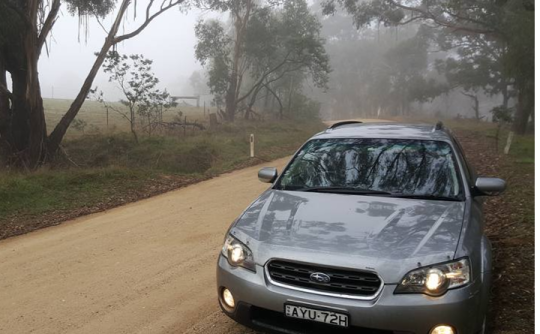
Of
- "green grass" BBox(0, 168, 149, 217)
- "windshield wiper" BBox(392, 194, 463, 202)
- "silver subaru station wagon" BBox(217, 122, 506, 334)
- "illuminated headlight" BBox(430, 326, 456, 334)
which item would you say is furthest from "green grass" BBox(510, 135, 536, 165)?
"illuminated headlight" BBox(430, 326, 456, 334)

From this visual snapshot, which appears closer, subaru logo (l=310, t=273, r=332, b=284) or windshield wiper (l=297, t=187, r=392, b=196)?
subaru logo (l=310, t=273, r=332, b=284)

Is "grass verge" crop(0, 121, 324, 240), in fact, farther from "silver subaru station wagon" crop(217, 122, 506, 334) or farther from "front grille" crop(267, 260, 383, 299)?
"front grille" crop(267, 260, 383, 299)

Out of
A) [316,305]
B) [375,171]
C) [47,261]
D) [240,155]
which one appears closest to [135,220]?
[47,261]

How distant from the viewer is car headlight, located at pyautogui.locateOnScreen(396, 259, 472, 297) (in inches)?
114

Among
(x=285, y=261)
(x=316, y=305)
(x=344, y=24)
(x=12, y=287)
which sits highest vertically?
(x=344, y=24)

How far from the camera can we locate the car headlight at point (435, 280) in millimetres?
2902

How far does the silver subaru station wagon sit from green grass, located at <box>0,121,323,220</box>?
6.45 m

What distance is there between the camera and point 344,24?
71.2 m

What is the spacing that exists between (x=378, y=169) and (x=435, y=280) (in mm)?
1602

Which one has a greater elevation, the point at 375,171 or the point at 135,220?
the point at 375,171

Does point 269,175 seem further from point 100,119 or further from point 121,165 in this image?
point 100,119

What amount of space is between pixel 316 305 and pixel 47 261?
4.35m

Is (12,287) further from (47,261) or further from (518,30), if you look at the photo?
(518,30)

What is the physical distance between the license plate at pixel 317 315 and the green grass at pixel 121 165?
22.6ft
